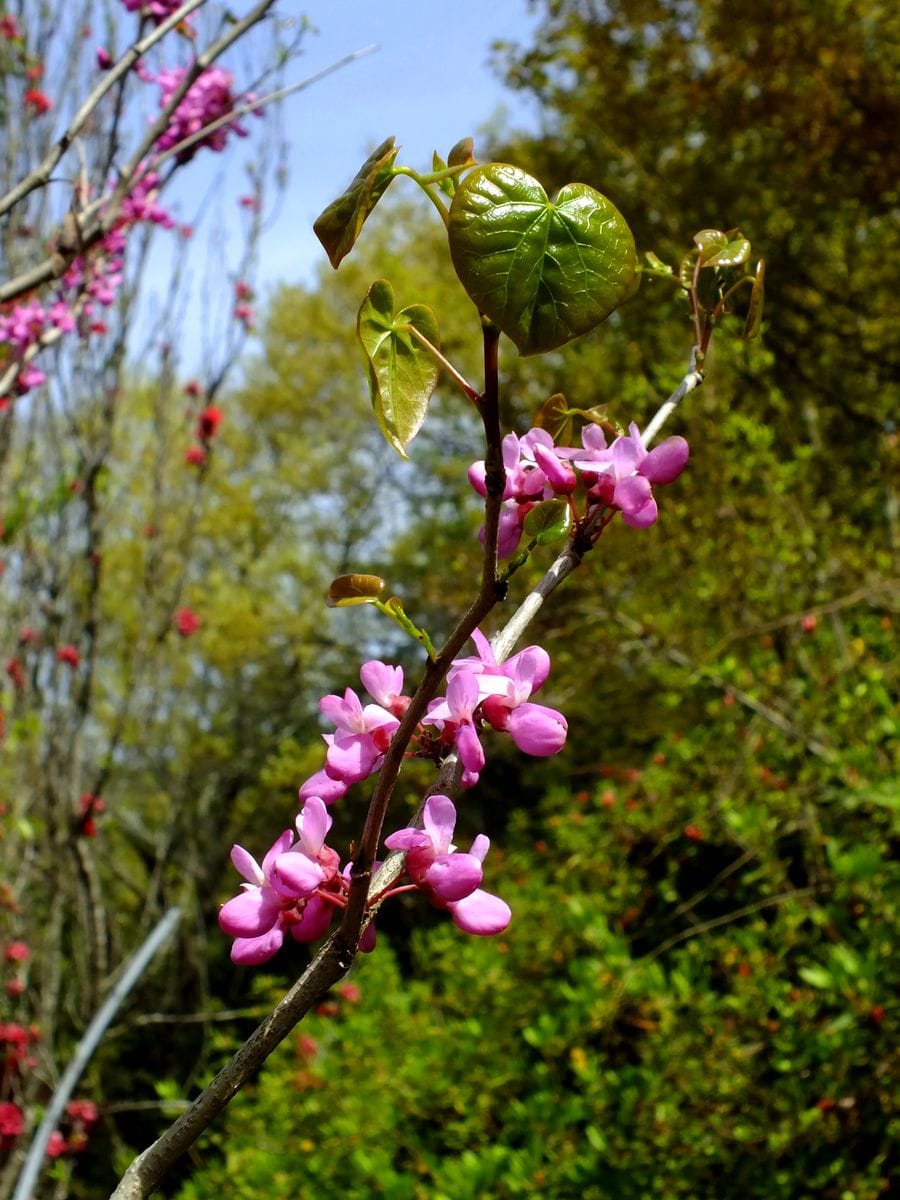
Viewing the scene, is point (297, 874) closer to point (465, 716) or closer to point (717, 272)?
point (465, 716)

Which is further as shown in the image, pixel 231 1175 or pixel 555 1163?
pixel 231 1175

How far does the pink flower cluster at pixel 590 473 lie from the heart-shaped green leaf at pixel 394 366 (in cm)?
7

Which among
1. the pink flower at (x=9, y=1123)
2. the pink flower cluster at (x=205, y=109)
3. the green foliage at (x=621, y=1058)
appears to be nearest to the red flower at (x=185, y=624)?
the green foliage at (x=621, y=1058)

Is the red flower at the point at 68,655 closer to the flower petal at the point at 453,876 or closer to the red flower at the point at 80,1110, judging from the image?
the red flower at the point at 80,1110

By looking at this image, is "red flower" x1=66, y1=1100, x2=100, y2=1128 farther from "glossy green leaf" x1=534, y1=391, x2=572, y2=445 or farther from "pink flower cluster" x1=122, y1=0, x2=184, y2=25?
"glossy green leaf" x1=534, y1=391, x2=572, y2=445

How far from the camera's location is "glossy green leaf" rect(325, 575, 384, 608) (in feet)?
1.60

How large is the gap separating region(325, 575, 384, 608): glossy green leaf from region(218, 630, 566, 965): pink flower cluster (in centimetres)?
5

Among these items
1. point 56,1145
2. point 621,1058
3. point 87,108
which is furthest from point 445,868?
point 56,1145

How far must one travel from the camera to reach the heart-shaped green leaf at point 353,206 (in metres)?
0.42

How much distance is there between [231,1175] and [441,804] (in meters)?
2.77

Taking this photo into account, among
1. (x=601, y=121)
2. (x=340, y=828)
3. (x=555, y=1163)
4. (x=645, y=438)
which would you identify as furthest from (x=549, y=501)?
(x=340, y=828)

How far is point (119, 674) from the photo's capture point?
883 centimetres

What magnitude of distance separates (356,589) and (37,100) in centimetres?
264

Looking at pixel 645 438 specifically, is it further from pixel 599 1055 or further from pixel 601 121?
pixel 601 121
